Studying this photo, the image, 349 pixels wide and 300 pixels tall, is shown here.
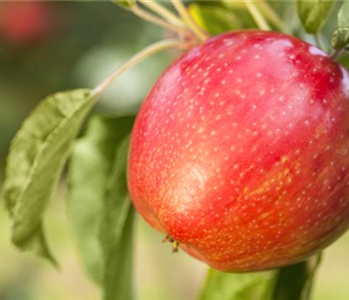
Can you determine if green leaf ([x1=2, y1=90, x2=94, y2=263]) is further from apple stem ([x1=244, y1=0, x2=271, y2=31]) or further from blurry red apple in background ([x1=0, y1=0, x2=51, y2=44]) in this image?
blurry red apple in background ([x1=0, y1=0, x2=51, y2=44])

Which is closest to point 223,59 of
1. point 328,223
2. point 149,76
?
point 328,223

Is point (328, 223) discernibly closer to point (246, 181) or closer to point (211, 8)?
point (246, 181)

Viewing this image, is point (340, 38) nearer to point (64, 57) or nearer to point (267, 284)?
point (267, 284)

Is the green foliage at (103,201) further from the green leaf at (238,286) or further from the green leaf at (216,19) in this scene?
the green leaf at (216,19)

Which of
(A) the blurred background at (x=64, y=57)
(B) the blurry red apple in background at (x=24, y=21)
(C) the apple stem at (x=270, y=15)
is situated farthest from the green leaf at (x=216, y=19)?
(B) the blurry red apple in background at (x=24, y=21)

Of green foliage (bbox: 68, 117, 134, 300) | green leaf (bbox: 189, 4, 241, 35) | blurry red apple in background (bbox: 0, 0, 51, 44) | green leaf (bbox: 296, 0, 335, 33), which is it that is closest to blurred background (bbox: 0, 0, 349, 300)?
blurry red apple in background (bbox: 0, 0, 51, 44)

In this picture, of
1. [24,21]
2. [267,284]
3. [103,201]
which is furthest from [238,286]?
[24,21]
